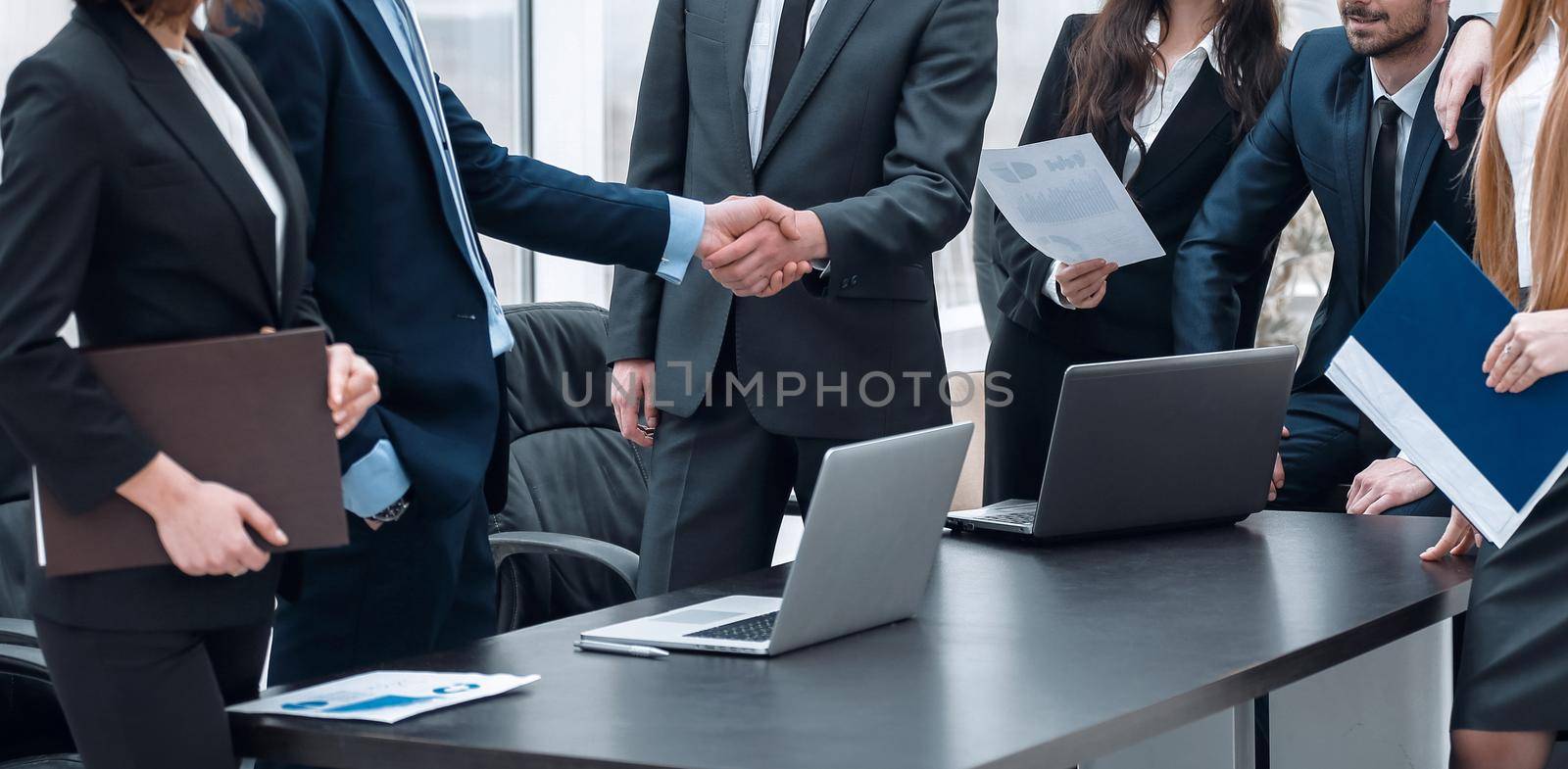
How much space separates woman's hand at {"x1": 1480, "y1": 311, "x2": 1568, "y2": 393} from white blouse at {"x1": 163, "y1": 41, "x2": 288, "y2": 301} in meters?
1.28

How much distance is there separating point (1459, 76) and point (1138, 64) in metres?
0.58

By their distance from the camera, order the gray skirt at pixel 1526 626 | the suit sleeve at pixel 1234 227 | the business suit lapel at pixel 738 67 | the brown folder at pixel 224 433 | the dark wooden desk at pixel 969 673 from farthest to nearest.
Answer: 1. the suit sleeve at pixel 1234 227
2. the business suit lapel at pixel 738 67
3. the gray skirt at pixel 1526 626
4. the brown folder at pixel 224 433
5. the dark wooden desk at pixel 969 673

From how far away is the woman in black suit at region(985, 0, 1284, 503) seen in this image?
114 inches

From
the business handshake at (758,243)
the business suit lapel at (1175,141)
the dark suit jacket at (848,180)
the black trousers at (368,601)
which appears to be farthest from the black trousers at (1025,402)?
the black trousers at (368,601)

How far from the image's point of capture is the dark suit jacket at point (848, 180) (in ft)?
7.44

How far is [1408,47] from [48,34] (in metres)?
2.39

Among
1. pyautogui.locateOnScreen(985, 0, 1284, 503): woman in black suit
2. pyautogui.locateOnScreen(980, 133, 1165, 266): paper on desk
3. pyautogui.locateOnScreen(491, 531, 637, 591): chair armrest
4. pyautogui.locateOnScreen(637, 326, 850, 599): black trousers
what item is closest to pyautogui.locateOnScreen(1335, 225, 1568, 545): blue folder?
pyautogui.locateOnScreen(980, 133, 1165, 266): paper on desk

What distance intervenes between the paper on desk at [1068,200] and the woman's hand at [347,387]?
123cm

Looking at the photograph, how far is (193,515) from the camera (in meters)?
1.30

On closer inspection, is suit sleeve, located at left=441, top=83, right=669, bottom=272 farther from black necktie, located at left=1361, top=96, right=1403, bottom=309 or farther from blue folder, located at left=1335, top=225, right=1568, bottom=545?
black necktie, located at left=1361, top=96, right=1403, bottom=309

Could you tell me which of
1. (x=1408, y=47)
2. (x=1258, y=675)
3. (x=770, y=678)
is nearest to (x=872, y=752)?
(x=770, y=678)

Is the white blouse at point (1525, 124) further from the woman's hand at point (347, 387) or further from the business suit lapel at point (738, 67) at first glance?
the woman's hand at point (347, 387)

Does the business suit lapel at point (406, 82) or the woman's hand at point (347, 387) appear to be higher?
the business suit lapel at point (406, 82)

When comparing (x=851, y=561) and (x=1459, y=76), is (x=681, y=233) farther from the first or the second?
(x=1459, y=76)
